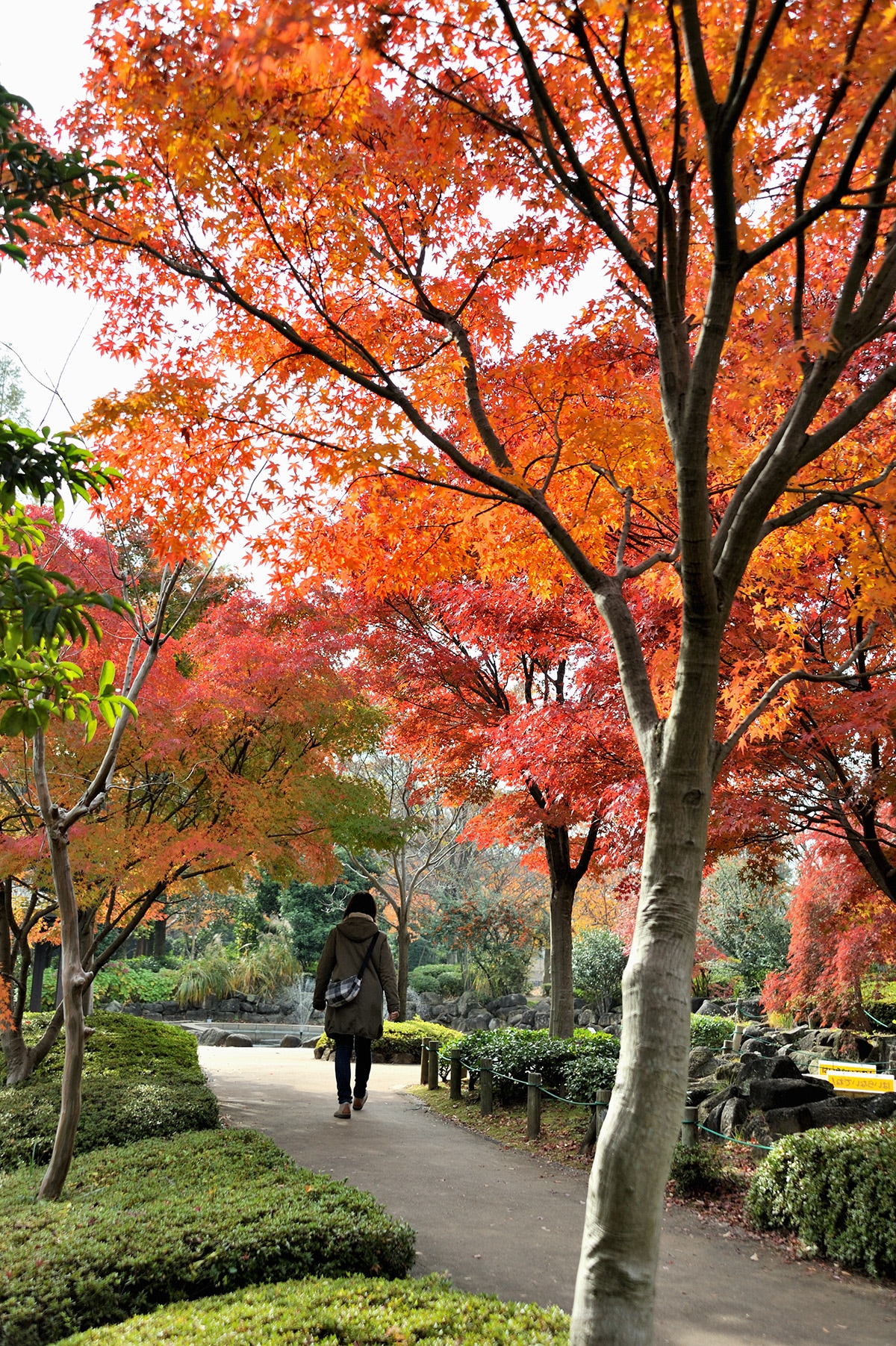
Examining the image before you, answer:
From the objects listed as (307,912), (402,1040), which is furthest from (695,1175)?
(307,912)

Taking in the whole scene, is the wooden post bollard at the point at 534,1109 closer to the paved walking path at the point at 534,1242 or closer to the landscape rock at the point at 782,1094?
the paved walking path at the point at 534,1242

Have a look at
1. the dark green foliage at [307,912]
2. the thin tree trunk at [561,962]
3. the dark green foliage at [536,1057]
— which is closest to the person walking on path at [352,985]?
the dark green foliage at [536,1057]

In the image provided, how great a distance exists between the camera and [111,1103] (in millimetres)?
6457

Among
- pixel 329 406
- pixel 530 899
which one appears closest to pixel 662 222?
pixel 329 406

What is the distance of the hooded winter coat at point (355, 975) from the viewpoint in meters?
7.15

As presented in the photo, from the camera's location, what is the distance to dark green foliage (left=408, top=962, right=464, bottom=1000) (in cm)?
2570

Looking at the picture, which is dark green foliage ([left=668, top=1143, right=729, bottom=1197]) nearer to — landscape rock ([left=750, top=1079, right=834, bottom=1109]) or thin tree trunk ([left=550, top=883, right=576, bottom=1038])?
landscape rock ([left=750, top=1079, right=834, bottom=1109])

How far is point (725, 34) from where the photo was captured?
327 cm

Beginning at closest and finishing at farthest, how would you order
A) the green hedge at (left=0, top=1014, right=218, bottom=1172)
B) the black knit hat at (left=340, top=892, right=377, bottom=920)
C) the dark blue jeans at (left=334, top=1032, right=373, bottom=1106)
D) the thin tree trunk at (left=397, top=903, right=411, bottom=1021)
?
the green hedge at (left=0, top=1014, right=218, bottom=1172) → the dark blue jeans at (left=334, top=1032, right=373, bottom=1106) → the black knit hat at (left=340, top=892, right=377, bottom=920) → the thin tree trunk at (left=397, top=903, right=411, bottom=1021)

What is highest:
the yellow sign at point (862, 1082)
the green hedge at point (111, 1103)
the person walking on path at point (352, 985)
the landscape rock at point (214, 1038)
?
the person walking on path at point (352, 985)

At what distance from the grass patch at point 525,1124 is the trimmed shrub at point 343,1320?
3.75m

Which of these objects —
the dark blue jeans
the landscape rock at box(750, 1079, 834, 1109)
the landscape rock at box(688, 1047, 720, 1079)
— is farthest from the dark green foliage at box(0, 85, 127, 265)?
the landscape rock at box(688, 1047, 720, 1079)

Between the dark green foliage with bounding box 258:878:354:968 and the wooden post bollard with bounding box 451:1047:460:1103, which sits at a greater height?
the dark green foliage with bounding box 258:878:354:968

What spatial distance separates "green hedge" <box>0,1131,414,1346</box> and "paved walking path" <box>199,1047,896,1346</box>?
62cm
